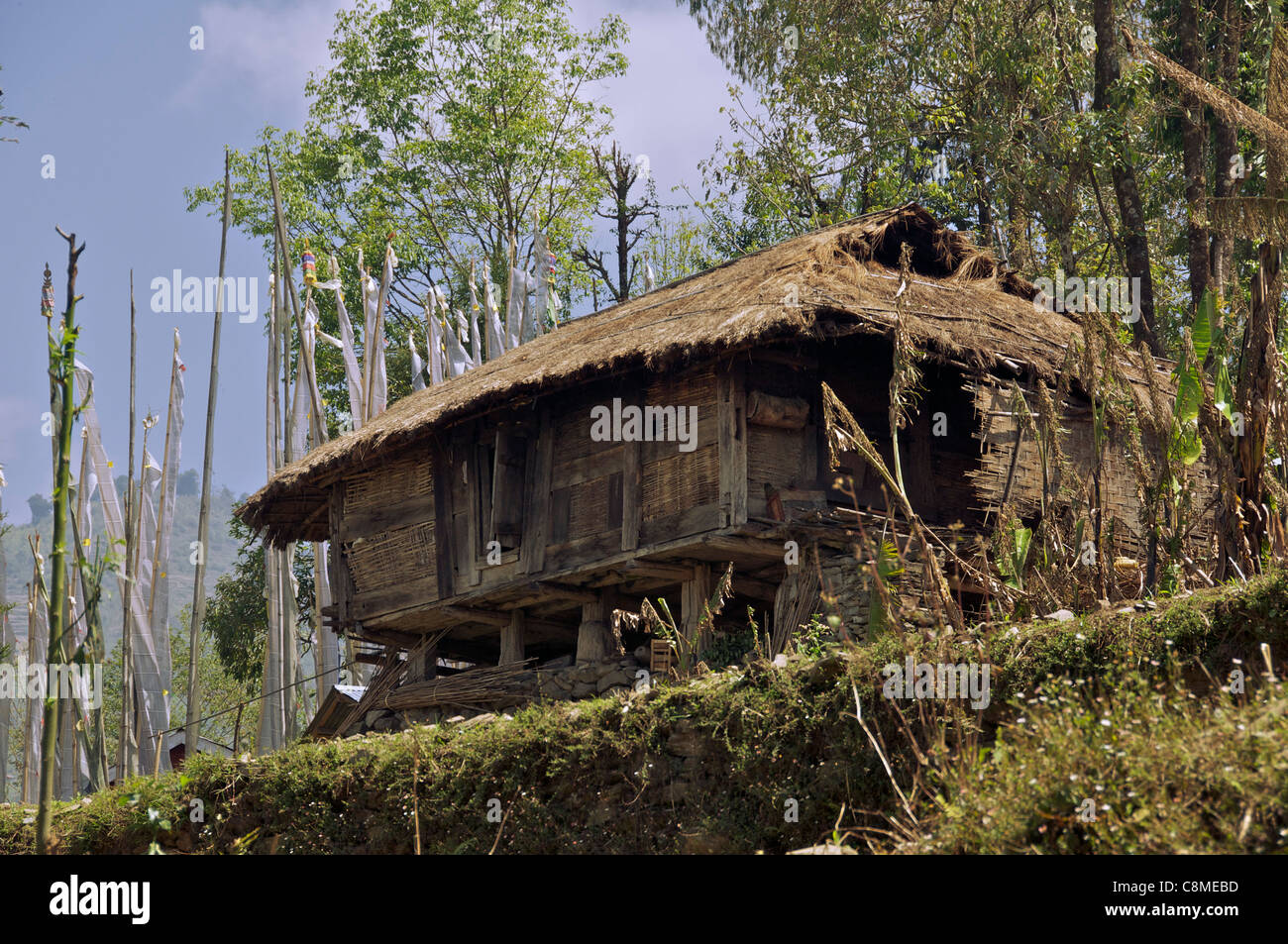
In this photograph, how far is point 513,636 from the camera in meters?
12.5

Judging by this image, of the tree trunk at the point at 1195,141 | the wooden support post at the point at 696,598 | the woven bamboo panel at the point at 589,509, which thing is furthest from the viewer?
the tree trunk at the point at 1195,141

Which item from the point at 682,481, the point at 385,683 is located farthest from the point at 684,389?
the point at 385,683

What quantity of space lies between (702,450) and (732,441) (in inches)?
13.3

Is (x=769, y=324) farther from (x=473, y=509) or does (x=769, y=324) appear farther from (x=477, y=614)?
(x=477, y=614)

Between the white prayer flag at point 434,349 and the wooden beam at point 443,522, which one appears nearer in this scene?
the wooden beam at point 443,522

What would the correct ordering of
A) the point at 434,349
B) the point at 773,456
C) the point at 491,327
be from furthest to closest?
the point at 491,327 < the point at 434,349 < the point at 773,456

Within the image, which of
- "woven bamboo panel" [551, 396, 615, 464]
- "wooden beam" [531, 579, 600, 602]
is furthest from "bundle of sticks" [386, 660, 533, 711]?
"woven bamboo panel" [551, 396, 615, 464]

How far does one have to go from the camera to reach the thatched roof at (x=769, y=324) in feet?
32.9

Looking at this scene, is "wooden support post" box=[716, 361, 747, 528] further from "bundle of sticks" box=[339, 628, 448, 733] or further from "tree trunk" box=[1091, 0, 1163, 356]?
"tree trunk" box=[1091, 0, 1163, 356]

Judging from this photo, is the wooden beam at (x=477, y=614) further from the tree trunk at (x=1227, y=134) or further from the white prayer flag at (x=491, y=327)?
the tree trunk at (x=1227, y=134)

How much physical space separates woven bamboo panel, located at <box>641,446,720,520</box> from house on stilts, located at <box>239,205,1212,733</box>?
21 mm

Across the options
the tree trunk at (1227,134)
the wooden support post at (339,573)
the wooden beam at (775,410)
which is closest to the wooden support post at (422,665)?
the wooden support post at (339,573)

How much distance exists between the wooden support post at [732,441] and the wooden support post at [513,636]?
307 centimetres
